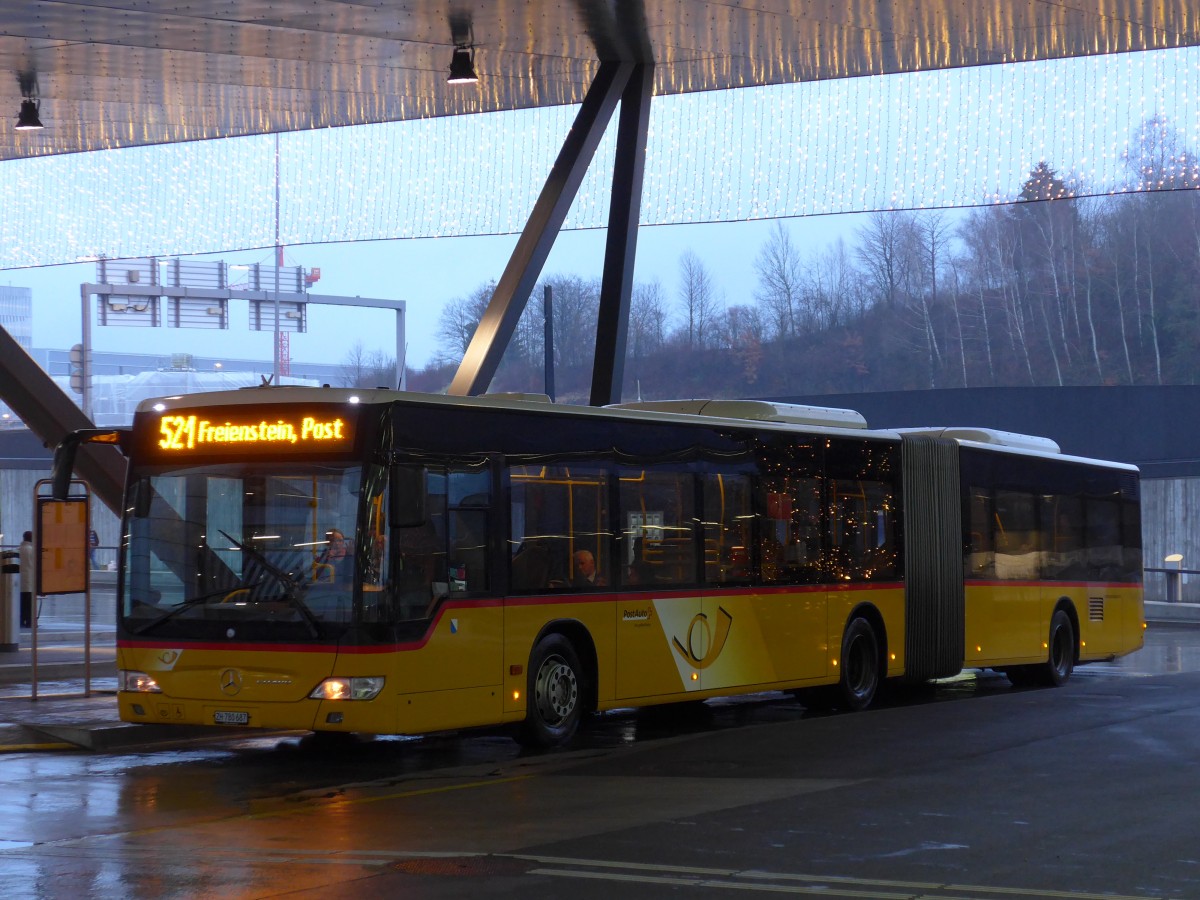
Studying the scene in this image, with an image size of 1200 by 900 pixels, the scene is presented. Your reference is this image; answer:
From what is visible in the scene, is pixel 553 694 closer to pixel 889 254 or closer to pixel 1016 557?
pixel 1016 557

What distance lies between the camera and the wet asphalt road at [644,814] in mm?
7723

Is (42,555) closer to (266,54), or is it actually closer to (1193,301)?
(266,54)

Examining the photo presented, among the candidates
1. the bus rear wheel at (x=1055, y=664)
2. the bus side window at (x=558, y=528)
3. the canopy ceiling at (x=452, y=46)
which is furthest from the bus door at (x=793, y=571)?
the bus rear wheel at (x=1055, y=664)

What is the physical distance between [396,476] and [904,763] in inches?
165

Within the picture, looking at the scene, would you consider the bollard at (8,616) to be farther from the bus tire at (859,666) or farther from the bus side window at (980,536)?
the bus side window at (980,536)

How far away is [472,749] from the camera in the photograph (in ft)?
45.7

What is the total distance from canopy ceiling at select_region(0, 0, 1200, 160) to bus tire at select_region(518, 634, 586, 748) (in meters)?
6.56

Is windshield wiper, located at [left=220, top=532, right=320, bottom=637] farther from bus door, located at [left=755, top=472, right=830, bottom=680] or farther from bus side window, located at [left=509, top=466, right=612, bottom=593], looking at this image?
bus door, located at [left=755, top=472, right=830, bottom=680]

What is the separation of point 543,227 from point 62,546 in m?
6.58

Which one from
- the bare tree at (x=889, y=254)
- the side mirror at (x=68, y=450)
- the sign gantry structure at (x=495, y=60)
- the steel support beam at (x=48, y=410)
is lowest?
the side mirror at (x=68, y=450)

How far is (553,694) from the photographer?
44.3 feet

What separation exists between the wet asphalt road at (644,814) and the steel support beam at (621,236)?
206 inches

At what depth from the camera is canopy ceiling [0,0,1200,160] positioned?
16641mm

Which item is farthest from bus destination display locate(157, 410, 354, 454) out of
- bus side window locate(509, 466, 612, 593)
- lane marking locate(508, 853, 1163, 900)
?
lane marking locate(508, 853, 1163, 900)
